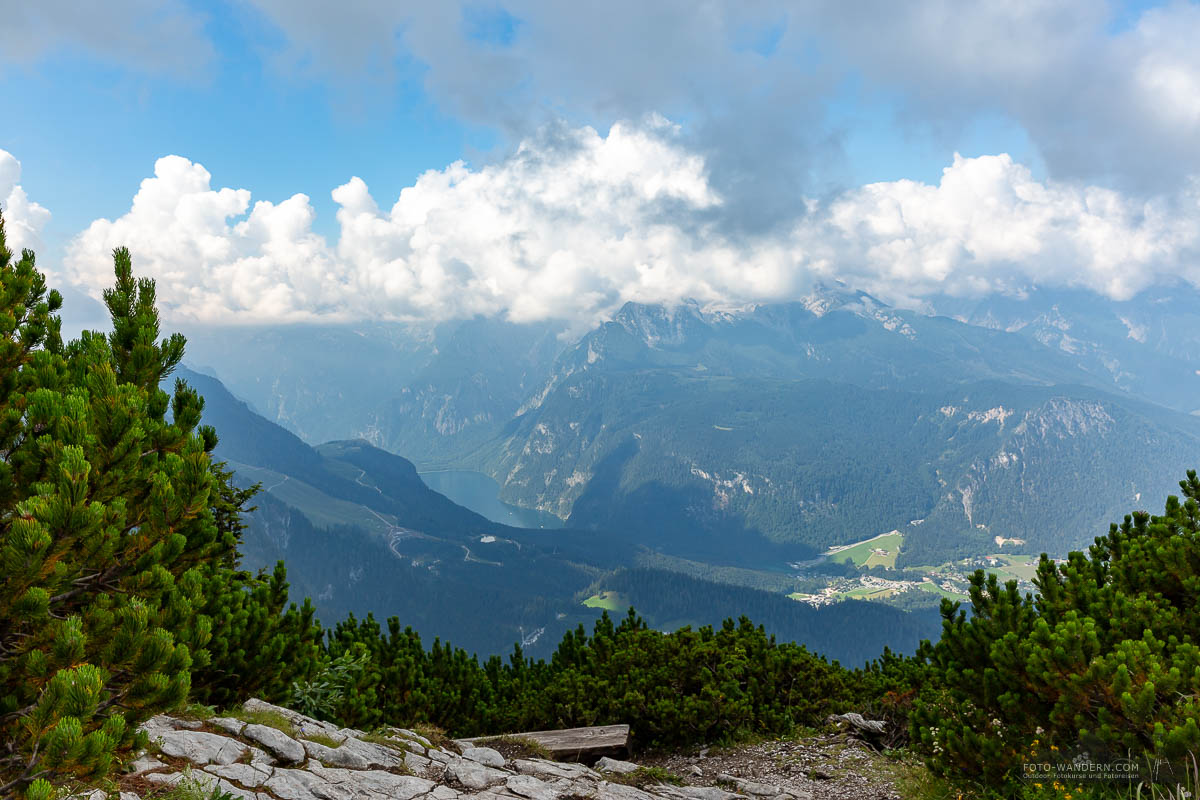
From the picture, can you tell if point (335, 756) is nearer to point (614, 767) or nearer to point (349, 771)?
point (349, 771)

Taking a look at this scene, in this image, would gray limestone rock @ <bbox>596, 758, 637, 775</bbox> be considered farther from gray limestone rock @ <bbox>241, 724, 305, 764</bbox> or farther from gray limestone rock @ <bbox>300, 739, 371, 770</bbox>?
gray limestone rock @ <bbox>241, 724, 305, 764</bbox>

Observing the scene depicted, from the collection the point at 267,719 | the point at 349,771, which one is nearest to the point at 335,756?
the point at 349,771

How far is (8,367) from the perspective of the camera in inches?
229

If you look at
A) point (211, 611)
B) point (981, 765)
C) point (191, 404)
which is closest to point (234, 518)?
point (211, 611)

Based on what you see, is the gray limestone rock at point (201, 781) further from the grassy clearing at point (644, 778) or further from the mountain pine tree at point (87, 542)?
the grassy clearing at point (644, 778)

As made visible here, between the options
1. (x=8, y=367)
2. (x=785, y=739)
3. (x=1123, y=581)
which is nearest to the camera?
(x=8, y=367)

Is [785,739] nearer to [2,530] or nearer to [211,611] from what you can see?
[211,611]

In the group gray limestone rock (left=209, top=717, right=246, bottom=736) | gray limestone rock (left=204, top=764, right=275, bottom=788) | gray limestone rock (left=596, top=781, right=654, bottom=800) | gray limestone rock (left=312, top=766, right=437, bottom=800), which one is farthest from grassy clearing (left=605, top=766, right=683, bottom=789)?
gray limestone rock (left=209, top=717, right=246, bottom=736)

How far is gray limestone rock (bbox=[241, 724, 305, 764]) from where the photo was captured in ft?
29.7

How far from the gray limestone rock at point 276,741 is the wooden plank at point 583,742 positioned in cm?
463

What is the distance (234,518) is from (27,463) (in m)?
15.8

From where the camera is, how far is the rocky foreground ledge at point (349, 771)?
755cm

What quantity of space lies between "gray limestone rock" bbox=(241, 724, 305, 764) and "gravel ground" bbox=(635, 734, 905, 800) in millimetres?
7927

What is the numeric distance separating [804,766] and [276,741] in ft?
34.7
